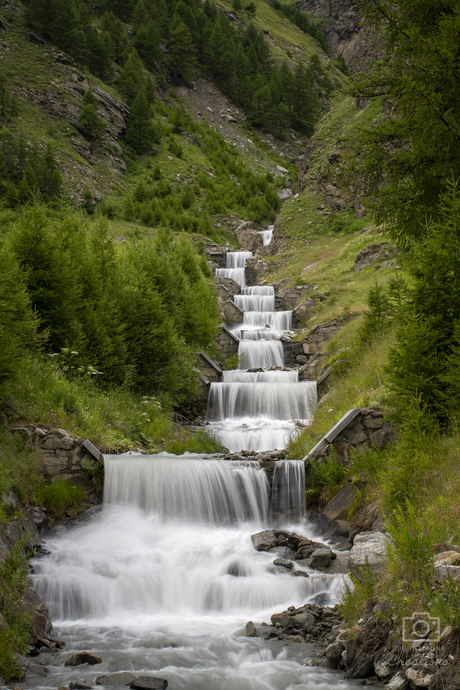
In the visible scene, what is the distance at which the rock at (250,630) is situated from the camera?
6.58 metres

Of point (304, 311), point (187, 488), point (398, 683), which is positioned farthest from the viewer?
point (304, 311)

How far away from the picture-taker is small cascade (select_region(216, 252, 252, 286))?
36656mm

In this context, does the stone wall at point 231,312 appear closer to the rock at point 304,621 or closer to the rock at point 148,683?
the rock at point 304,621

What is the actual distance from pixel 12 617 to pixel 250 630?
10.0 feet

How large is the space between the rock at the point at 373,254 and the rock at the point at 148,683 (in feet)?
77.1

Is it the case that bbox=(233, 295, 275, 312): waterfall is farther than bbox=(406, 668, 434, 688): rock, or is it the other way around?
bbox=(233, 295, 275, 312): waterfall

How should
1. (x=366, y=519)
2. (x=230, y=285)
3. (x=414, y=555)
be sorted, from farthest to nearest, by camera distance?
(x=230, y=285)
(x=366, y=519)
(x=414, y=555)

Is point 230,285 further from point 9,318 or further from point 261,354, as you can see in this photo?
point 9,318

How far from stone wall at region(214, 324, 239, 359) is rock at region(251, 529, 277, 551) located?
1571cm

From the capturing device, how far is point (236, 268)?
3788 centimetres

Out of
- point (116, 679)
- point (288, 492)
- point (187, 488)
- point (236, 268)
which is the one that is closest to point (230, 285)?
point (236, 268)

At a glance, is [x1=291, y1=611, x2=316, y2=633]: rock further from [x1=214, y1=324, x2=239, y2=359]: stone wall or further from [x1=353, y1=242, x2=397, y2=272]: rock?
[x1=353, y1=242, x2=397, y2=272]: rock

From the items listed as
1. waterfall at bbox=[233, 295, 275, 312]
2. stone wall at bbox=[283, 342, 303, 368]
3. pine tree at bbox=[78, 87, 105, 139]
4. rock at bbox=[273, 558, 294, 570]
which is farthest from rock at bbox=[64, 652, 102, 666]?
pine tree at bbox=[78, 87, 105, 139]

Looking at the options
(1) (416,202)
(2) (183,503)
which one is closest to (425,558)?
(2) (183,503)
